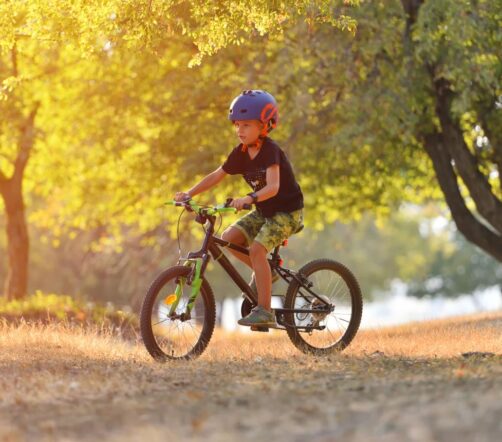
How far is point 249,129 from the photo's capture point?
8141 millimetres

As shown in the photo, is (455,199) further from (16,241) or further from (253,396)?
(253,396)

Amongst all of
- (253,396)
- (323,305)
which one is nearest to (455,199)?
(323,305)

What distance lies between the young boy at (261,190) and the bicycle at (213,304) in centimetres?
A: 19

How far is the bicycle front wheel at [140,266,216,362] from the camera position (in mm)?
7808

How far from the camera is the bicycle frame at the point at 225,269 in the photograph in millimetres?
7992

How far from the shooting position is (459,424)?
15.8ft

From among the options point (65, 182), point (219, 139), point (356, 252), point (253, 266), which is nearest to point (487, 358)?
point (253, 266)

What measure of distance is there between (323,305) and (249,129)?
178 centimetres

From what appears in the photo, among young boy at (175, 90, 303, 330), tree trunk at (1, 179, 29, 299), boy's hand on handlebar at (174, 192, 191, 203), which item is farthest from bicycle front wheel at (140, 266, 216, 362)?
tree trunk at (1, 179, 29, 299)

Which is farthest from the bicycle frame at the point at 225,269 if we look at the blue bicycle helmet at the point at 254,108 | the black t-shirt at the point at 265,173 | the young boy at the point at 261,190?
the blue bicycle helmet at the point at 254,108

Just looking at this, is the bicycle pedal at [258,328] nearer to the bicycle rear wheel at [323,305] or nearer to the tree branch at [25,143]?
the bicycle rear wheel at [323,305]

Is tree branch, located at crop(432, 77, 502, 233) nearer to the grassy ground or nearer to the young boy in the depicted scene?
the grassy ground

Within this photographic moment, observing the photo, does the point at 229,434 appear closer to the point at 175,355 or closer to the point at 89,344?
the point at 175,355

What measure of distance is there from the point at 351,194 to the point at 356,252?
84.8 feet
